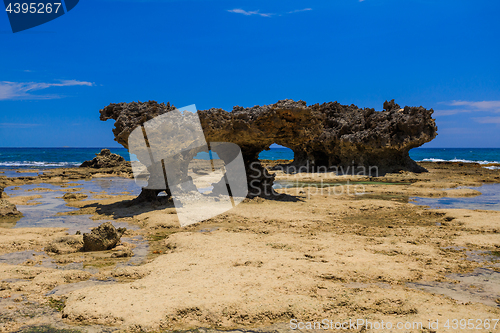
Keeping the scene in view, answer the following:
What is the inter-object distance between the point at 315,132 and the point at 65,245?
9.03 metres

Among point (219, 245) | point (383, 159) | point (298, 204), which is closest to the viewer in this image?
point (219, 245)

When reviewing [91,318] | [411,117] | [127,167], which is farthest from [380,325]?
[127,167]

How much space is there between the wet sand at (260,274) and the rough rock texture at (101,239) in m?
0.21

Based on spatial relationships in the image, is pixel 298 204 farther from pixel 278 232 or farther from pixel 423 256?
pixel 423 256

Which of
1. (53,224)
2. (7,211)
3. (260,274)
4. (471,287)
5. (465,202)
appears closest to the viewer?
(471,287)

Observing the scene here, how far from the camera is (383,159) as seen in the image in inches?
925

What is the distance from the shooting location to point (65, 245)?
6.16 metres

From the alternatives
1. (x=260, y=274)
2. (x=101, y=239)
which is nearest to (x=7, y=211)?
(x=101, y=239)

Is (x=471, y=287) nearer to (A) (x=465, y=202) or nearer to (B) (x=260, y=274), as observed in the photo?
(B) (x=260, y=274)

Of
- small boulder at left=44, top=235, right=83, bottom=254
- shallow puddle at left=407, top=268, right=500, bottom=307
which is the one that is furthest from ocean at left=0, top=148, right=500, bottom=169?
shallow puddle at left=407, top=268, right=500, bottom=307

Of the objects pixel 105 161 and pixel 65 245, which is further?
pixel 105 161

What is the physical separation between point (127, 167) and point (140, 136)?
20003mm

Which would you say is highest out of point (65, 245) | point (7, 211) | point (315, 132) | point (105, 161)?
point (315, 132)

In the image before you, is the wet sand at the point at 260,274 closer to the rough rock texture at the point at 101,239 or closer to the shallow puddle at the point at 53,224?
the shallow puddle at the point at 53,224
